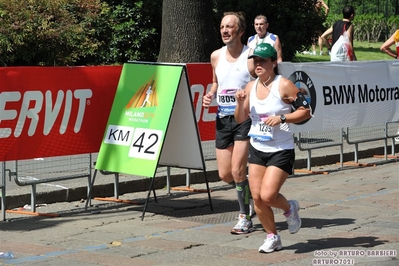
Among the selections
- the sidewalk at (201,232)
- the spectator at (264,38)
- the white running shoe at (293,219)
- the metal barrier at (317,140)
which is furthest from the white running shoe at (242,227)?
the metal barrier at (317,140)

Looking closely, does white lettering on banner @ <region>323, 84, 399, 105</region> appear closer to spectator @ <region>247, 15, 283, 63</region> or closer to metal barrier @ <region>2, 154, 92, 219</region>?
spectator @ <region>247, 15, 283, 63</region>

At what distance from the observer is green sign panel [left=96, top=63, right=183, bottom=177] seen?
912cm

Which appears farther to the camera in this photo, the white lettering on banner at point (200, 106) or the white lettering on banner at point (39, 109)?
the white lettering on banner at point (200, 106)

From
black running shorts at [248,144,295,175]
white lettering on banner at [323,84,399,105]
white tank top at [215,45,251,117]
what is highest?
white tank top at [215,45,251,117]

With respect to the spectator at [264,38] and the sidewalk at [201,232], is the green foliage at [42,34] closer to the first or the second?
the spectator at [264,38]

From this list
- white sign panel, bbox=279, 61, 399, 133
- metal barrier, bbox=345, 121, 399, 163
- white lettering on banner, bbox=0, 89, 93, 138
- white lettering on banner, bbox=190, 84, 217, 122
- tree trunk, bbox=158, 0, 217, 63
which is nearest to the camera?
white lettering on banner, bbox=0, 89, 93, 138

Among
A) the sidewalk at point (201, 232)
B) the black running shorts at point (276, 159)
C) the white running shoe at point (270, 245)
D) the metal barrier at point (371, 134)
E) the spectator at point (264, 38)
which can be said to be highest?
the spectator at point (264, 38)

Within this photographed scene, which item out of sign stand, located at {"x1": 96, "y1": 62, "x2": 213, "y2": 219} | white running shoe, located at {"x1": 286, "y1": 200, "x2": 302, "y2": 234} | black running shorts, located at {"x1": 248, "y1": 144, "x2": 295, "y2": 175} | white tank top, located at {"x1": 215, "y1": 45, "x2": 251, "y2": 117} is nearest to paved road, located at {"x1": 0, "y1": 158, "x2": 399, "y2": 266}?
white running shoe, located at {"x1": 286, "y1": 200, "x2": 302, "y2": 234}

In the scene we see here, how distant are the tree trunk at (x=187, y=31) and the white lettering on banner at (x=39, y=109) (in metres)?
5.04

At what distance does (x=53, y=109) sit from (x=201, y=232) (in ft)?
6.87

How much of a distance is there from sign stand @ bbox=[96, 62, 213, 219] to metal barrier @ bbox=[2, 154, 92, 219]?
385 mm

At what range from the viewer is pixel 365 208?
9547mm

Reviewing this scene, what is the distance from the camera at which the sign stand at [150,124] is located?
9.14 meters

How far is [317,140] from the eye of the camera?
12938 mm
